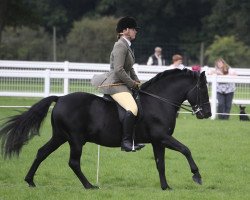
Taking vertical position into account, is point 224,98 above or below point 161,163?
above

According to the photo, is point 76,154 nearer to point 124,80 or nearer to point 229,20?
point 124,80

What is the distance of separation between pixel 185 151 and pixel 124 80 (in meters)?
1.43

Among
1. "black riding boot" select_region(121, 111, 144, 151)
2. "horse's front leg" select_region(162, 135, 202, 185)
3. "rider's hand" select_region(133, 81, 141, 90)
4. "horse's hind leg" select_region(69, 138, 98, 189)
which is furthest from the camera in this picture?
"rider's hand" select_region(133, 81, 141, 90)

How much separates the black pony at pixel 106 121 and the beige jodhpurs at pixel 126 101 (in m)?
0.16

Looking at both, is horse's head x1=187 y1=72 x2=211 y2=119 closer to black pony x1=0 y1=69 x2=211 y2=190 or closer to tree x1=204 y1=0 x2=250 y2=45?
black pony x1=0 y1=69 x2=211 y2=190

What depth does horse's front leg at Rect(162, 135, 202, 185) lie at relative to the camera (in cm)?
1177

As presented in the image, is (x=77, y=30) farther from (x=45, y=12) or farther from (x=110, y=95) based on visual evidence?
(x=110, y=95)

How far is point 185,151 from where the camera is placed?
38.8 feet

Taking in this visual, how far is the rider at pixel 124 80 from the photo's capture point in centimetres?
1196

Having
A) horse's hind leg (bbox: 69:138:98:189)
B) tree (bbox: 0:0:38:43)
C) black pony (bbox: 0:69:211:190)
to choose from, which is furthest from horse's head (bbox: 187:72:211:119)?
tree (bbox: 0:0:38:43)

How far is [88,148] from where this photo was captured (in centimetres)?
1711

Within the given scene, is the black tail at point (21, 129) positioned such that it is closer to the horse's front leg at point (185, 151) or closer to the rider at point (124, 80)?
the rider at point (124, 80)

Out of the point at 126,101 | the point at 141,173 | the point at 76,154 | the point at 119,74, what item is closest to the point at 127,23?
the point at 119,74

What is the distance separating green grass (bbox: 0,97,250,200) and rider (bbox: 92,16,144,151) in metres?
0.95
